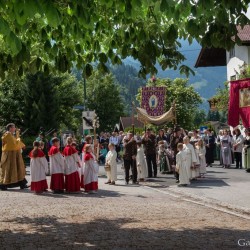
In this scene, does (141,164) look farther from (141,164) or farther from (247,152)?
(247,152)

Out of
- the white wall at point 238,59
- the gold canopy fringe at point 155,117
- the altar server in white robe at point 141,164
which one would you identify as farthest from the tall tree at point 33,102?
the altar server in white robe at point 141,164

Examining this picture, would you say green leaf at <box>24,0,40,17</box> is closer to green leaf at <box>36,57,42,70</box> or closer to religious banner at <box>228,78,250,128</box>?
green leaf at <box>36,57,42,70</box>

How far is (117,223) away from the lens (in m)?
8.96

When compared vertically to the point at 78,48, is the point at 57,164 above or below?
below

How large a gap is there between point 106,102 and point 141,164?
63.3 metres

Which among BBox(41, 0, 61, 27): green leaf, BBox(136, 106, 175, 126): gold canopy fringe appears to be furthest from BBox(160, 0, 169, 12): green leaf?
BBox(136, 106, 175, 126): gold canopy fringe

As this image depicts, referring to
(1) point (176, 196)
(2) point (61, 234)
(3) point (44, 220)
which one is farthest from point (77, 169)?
(2) point (61, 234)

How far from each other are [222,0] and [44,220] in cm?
575

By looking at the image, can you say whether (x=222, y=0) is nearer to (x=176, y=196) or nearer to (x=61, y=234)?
(x=61, y=234)

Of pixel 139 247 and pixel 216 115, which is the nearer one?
pixel 139 247

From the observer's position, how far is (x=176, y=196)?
13344 millimetres

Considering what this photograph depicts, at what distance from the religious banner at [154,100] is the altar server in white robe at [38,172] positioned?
1242 centimetres

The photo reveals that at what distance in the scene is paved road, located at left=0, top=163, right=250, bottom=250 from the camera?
7250mm

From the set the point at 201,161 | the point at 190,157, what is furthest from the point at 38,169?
the point at 201,161
